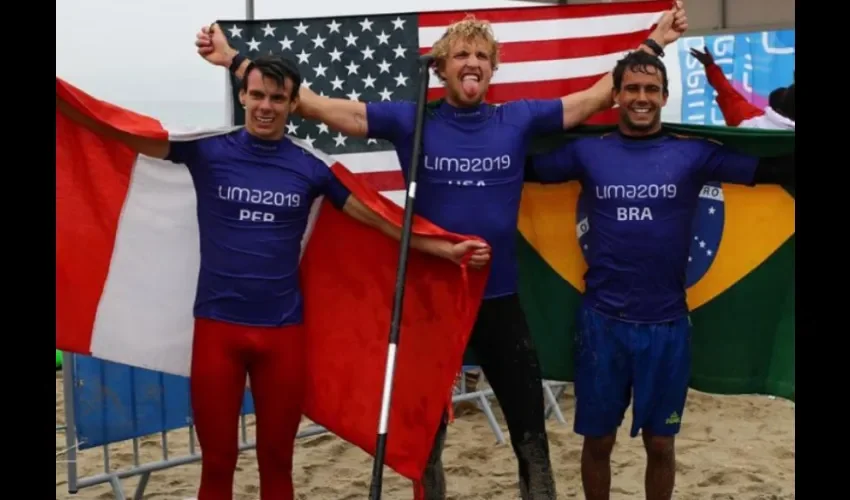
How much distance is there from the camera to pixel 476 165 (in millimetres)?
3234

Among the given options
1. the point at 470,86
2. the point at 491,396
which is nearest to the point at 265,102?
the point at 470,86

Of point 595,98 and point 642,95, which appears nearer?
point 642,95

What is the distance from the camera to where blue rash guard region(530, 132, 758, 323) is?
10.6 ft

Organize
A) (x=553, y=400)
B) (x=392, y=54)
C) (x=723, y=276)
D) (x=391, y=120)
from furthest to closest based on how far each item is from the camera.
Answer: (x=553, y=400), (x=392, y=54), (x=723, y=276), (x=391, y=120)

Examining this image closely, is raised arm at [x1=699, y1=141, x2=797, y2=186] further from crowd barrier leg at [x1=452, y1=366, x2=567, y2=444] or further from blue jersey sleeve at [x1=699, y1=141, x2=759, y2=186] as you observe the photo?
crowd barrier leg at [x1=452, y1=366, x2=567, y2=444]

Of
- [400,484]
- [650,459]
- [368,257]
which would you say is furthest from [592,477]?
[400,484]

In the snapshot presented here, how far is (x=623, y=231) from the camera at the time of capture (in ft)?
10.6

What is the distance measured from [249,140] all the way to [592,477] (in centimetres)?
→ 174

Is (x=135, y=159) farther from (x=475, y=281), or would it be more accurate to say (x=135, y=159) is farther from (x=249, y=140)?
(x=475, y=281)

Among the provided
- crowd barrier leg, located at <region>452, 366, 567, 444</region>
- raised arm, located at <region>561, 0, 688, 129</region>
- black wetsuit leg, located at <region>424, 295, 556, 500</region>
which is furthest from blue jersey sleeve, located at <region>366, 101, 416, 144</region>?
crowd barrier leg, located at <region>452, 366, 567, 444</region>

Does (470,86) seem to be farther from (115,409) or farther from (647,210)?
(115,409)

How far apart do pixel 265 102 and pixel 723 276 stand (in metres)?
1.94

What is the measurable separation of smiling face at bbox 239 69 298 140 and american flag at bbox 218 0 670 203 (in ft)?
2.71
